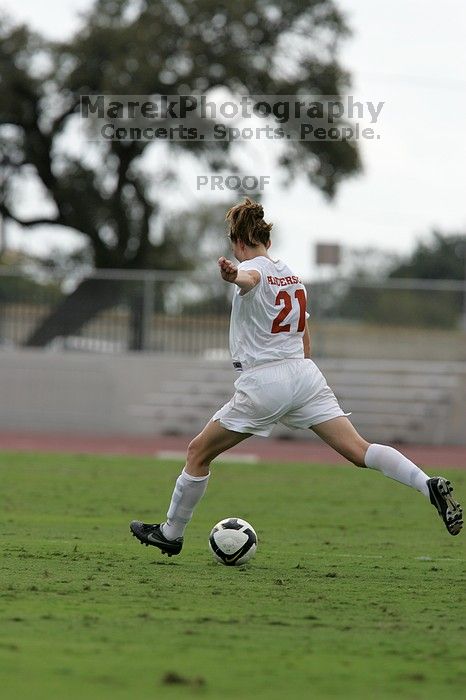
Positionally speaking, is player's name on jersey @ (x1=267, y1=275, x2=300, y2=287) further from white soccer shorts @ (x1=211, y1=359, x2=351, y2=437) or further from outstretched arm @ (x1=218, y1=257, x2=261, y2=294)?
white soccer shorts @ (x1=211, y1=359, x2=351, y2=437)

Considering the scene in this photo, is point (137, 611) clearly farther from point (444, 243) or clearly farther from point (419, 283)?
point (444, 243)

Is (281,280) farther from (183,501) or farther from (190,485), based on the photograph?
(183,501)

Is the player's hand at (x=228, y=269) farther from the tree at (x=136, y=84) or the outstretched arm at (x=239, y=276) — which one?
the tree at (x=136, y=84)

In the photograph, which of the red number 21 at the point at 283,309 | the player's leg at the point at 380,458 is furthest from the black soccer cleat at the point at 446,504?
the red number 21 at the point at 283,309

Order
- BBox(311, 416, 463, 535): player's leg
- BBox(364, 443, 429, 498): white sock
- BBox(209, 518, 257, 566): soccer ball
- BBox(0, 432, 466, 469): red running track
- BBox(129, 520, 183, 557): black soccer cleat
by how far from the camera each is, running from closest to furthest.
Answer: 1. BBox(311, 416, 463, 535): player's leg
2. BBox(364, 443, 429, 498): white sock
3. BBox(209, 518, 257, 566): soccer ball
4. BBox(129, 520, 183, 557): black soccer cleat
5. BBox(0, 432, 466, 469): red running track

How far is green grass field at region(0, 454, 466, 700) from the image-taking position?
5258mm

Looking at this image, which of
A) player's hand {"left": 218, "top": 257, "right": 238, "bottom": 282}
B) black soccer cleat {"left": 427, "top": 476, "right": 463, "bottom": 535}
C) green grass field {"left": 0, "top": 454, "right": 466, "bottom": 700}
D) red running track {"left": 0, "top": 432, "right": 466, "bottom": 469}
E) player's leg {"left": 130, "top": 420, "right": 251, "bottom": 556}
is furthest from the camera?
red running track {"left": 0, "top": 432, "right": 466, "bottom": 469}

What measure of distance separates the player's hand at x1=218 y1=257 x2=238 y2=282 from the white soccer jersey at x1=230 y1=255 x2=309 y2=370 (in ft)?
1.49

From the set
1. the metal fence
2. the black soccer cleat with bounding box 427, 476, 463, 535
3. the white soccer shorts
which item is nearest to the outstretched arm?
the white soccer shorts

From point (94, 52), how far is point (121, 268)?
514 cm

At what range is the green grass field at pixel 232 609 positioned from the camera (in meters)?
5.26

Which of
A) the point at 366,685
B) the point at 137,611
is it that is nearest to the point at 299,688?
the point at 366,685

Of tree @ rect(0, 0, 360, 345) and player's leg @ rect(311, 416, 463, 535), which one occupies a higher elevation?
tree @ rect(0, 0, 360, 345)

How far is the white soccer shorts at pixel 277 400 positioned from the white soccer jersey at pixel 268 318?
0.08 m
